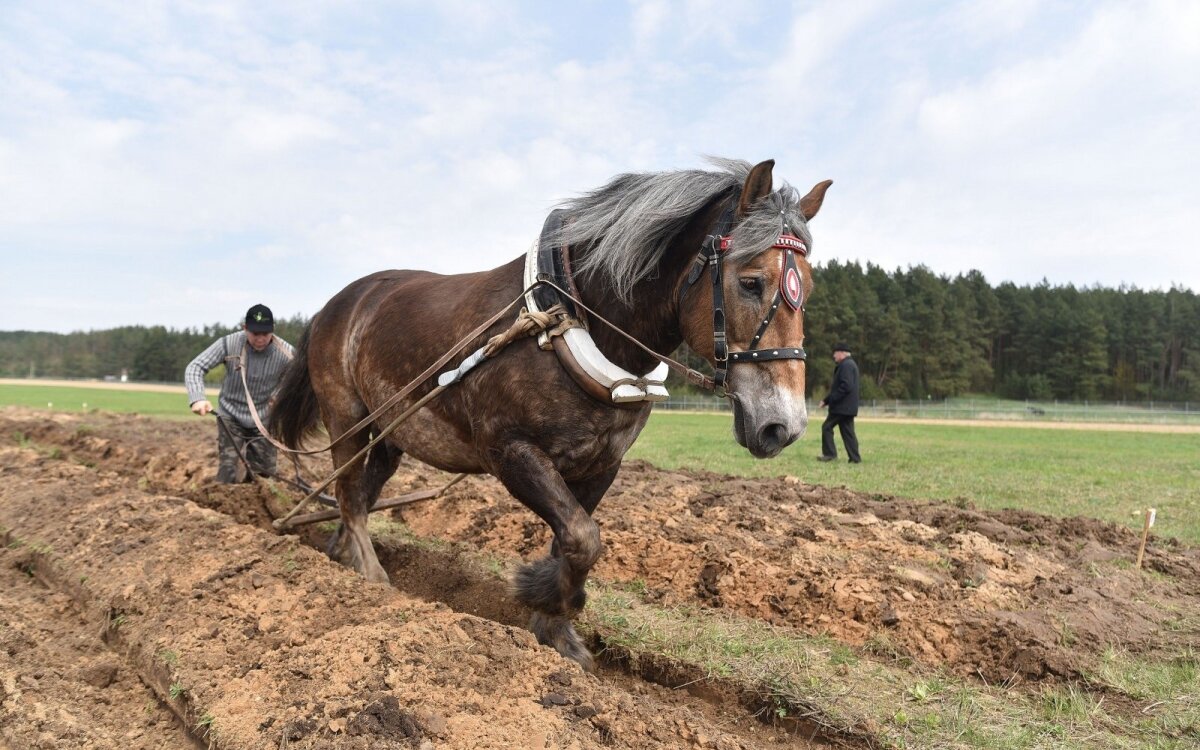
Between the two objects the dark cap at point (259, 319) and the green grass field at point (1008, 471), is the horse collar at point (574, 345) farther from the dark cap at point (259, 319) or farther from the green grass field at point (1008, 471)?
the green grass field at point (1008, 471)

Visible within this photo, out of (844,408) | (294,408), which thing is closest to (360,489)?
(294,408)

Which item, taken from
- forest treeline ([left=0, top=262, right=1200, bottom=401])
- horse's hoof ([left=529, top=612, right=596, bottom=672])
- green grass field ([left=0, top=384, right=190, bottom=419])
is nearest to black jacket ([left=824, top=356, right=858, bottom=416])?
horse's hoof ([left=529, top=612, right=596, bottom=672])

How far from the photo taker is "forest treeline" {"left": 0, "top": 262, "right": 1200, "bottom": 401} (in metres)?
56.9

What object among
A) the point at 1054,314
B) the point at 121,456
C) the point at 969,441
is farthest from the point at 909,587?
the point at 1054,314

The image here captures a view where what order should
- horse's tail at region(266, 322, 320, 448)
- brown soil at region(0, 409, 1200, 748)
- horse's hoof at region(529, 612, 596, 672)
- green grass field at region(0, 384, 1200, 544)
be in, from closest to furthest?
brown soil at region(0, 409, 1200, 748) < horse's hoof at region(529, 612, 596, 672) < horse's tail at region(266, 322, 320, 448) < green grass field at region(0, 384, 1200, 544)

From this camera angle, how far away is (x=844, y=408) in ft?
41.4

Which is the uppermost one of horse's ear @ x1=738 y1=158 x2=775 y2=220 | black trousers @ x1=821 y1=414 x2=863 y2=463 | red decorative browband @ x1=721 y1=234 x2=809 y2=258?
horse's ear @ x1=738 y1=158 x2=775 y2=220

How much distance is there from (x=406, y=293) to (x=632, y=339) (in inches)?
76.7

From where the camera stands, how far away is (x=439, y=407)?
3.98 meters

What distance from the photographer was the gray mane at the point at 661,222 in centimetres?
302

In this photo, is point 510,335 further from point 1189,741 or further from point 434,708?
point 1189,741

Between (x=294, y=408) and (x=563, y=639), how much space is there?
11.3 feet

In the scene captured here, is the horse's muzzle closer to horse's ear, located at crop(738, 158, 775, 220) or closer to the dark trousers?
horse's ear, located at crop(738, 158, 775, 220)

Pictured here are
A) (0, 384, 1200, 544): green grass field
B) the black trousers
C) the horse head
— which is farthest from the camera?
the black trousers
